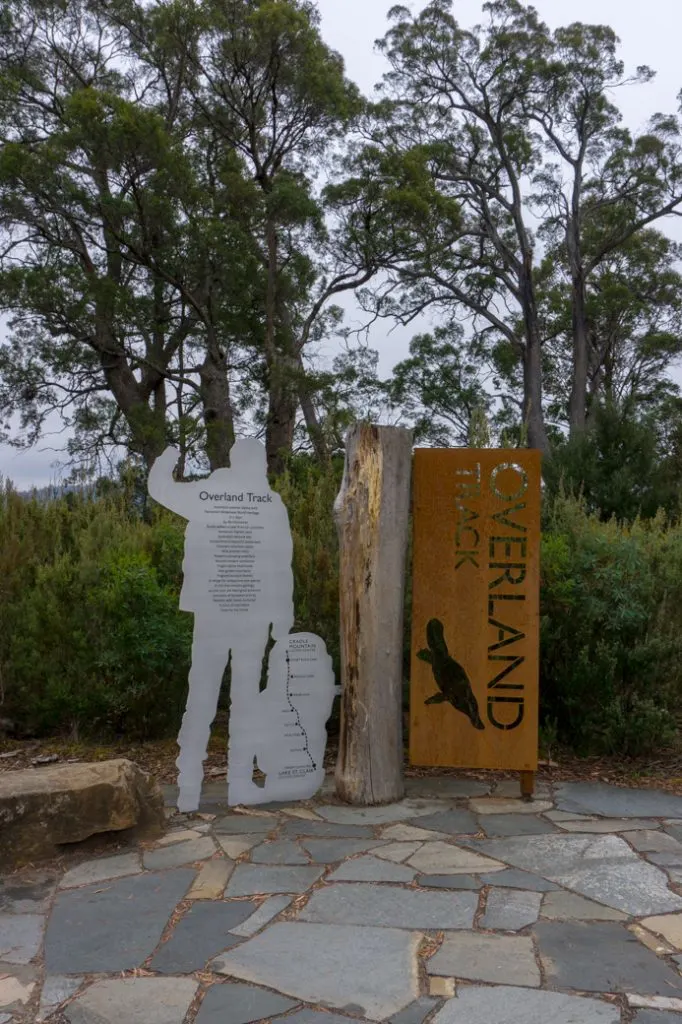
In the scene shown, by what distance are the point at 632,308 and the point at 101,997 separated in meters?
30.7

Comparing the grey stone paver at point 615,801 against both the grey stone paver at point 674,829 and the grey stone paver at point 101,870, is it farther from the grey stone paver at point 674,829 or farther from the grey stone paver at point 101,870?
the grey stone paver at point 101,870

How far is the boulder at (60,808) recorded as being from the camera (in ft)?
13.4

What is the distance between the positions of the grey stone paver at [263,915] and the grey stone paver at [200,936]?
3 cm

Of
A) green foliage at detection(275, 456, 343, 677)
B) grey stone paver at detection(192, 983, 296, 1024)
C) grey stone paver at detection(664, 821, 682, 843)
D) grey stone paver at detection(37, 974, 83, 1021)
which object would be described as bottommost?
grey stone paver at detection(37, 974, 83, 1021)

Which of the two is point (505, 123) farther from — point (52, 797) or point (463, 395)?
point (52, 797)

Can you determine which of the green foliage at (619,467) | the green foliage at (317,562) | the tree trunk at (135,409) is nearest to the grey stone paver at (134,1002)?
the green foliage at (317,562)

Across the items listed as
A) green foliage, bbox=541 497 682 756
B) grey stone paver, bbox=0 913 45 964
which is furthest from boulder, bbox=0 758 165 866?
green foliage, bbox=541 497 682 756

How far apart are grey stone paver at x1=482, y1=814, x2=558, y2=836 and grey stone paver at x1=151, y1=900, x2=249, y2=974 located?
1443 mm

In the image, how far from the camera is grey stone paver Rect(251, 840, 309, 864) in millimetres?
4086

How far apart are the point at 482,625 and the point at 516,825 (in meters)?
1.03

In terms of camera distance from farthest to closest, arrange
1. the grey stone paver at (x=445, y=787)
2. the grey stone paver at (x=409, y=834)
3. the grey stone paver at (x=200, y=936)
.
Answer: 1. the grey stone paver at (x=445, y=787)
2. the grey stone paver at (x=409, y=834)
3. the grey stone paver at (x=200, y=936)

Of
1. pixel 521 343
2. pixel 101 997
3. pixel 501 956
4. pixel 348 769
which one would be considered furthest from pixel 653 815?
pixel 521 343

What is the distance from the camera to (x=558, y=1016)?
2756mm

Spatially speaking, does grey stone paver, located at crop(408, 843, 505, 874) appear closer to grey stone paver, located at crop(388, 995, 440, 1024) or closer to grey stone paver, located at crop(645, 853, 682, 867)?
grey stone paver, located at crop(645, 853, 682, 867)
